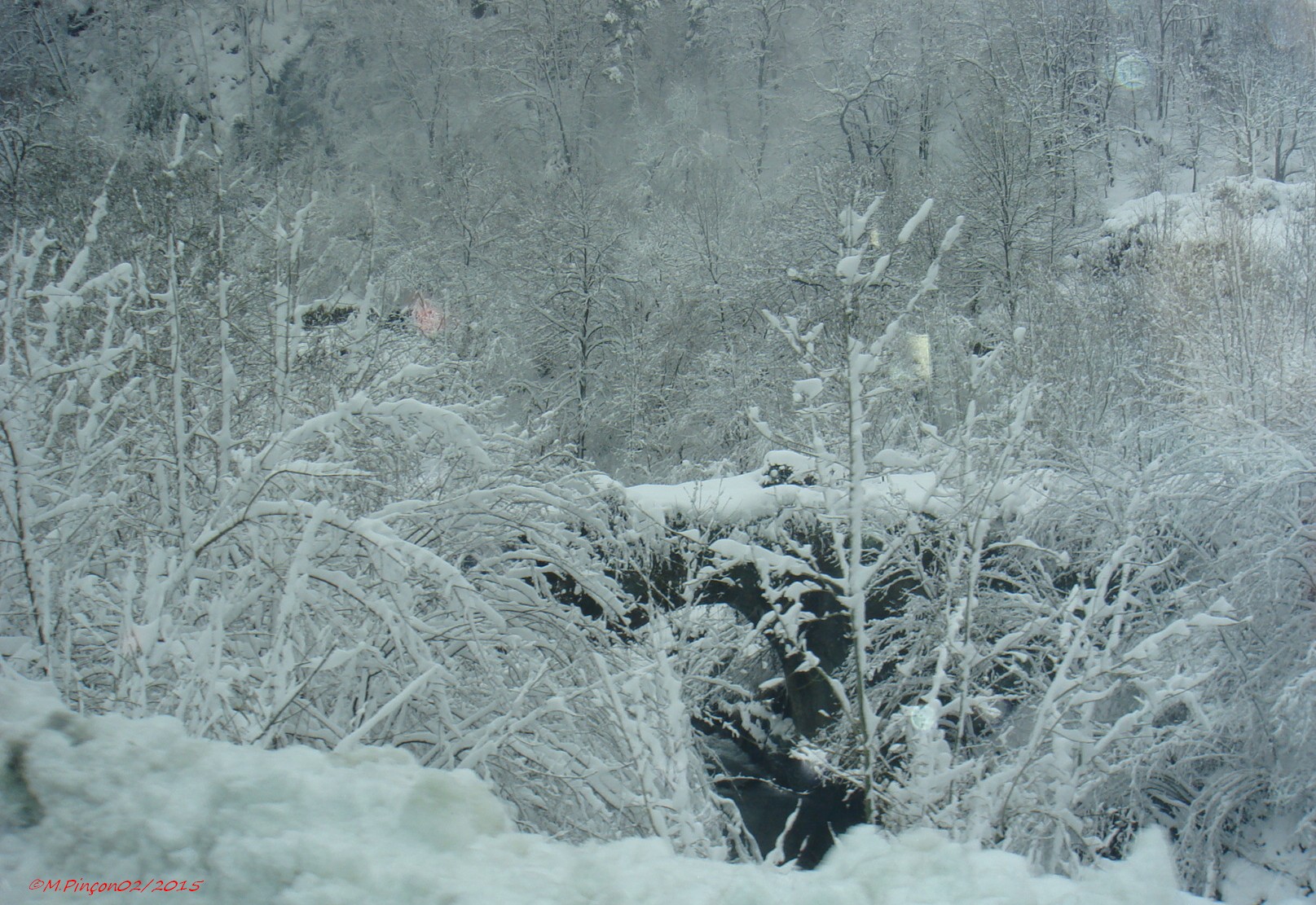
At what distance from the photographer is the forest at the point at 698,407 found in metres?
3.97

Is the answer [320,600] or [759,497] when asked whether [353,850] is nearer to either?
[320,600]

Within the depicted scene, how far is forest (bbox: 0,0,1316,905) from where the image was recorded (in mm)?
3975

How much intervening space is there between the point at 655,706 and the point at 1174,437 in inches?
426

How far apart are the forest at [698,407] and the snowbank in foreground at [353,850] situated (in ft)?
4.34

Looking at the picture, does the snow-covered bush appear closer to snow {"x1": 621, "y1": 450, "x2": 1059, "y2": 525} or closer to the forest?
the forest

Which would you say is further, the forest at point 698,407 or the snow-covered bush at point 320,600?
the forest at point 698,407

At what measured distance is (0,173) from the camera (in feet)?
54.6

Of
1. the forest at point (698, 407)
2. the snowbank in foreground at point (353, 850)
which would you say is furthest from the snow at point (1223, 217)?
the snowbank in foreground at point (353, 850)

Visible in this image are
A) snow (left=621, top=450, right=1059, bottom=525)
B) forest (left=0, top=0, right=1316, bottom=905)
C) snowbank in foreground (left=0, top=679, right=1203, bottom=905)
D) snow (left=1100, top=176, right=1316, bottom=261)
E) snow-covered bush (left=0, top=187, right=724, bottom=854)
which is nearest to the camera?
snowbank in foreground (left=0, top=679, right=1203, bottom=905)

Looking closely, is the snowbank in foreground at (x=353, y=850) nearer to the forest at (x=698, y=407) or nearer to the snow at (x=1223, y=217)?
the forest at (x=698, y=407)

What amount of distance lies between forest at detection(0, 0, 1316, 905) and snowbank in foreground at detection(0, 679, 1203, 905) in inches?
52.1

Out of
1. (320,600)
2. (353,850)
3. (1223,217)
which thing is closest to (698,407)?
(1223,217)

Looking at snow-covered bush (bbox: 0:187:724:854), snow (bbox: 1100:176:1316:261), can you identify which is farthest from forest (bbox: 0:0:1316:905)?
snow (bbox: 1100:176:1316:261)

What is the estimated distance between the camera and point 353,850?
1099 mm
